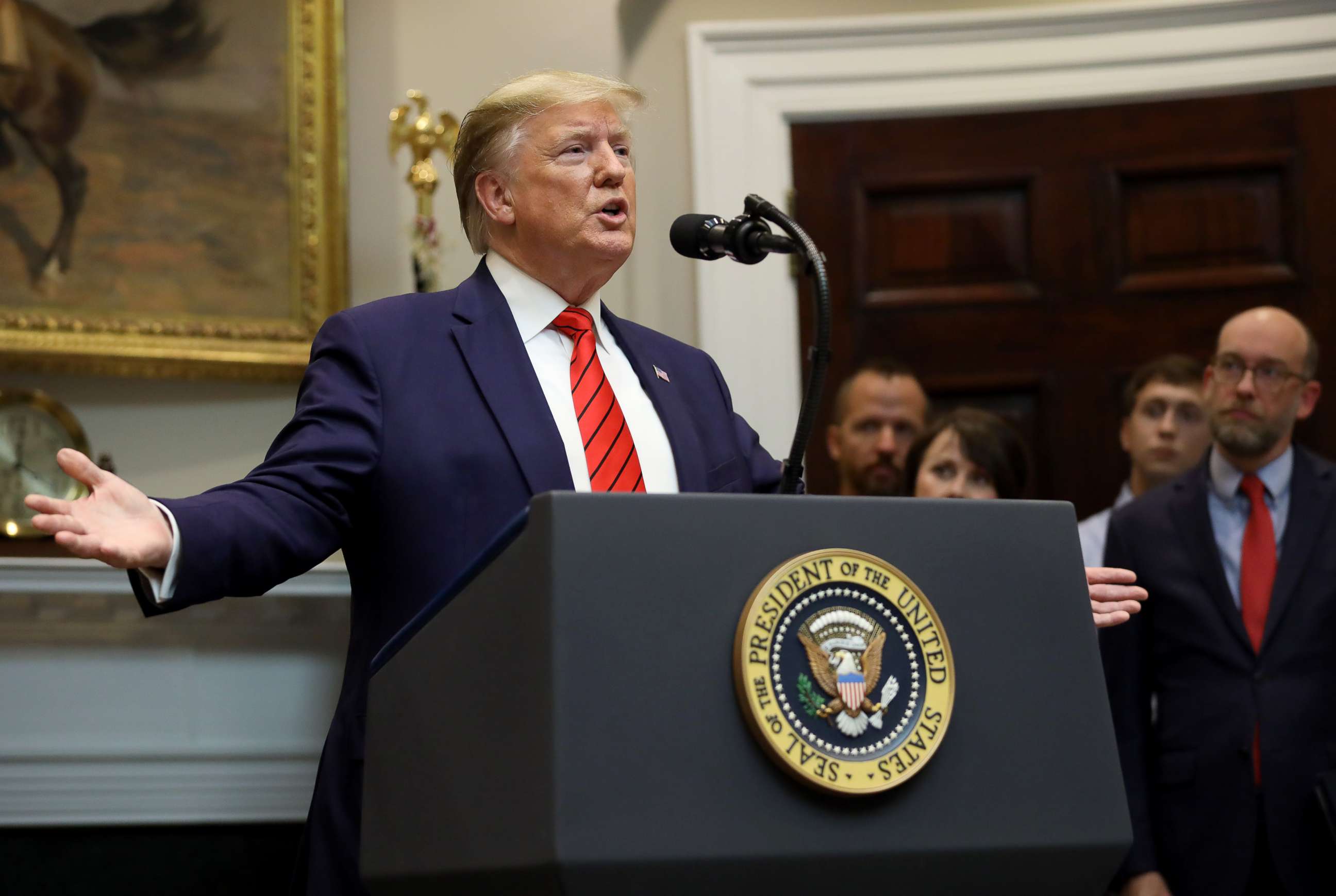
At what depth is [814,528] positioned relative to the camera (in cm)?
119

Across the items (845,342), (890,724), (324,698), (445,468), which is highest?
(845,342)

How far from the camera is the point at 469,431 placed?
1.75 m

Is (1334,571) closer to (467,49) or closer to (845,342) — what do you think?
(845,342)

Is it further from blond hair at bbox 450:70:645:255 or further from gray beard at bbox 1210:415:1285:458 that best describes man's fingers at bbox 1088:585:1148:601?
gray beard at bbox 1210:415:1285:458

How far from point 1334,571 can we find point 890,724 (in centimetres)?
214

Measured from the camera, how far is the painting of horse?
11.2ft

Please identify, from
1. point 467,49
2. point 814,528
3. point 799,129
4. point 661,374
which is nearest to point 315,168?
point 467,49

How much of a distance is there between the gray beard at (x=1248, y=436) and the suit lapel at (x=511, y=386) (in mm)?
1815

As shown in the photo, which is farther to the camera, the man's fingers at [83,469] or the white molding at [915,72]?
the white molding at [915,72]

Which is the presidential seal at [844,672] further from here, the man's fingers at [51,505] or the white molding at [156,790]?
the white molding at [156,790]

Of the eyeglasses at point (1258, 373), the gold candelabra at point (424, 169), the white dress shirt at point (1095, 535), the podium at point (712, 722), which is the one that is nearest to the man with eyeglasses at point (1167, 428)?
the white dress shirt at point (1095, 535)

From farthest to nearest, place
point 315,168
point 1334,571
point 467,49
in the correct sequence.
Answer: point 467,49 < point 315,168 < point 1334,571

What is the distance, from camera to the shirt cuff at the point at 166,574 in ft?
4.59

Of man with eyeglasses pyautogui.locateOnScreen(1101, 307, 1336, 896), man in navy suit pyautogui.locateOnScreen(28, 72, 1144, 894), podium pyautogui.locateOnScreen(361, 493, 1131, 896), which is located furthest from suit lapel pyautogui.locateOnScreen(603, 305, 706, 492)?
man with eyeglasses pyautogui.locateOnScreen(1101, 307, 1336, 896)
